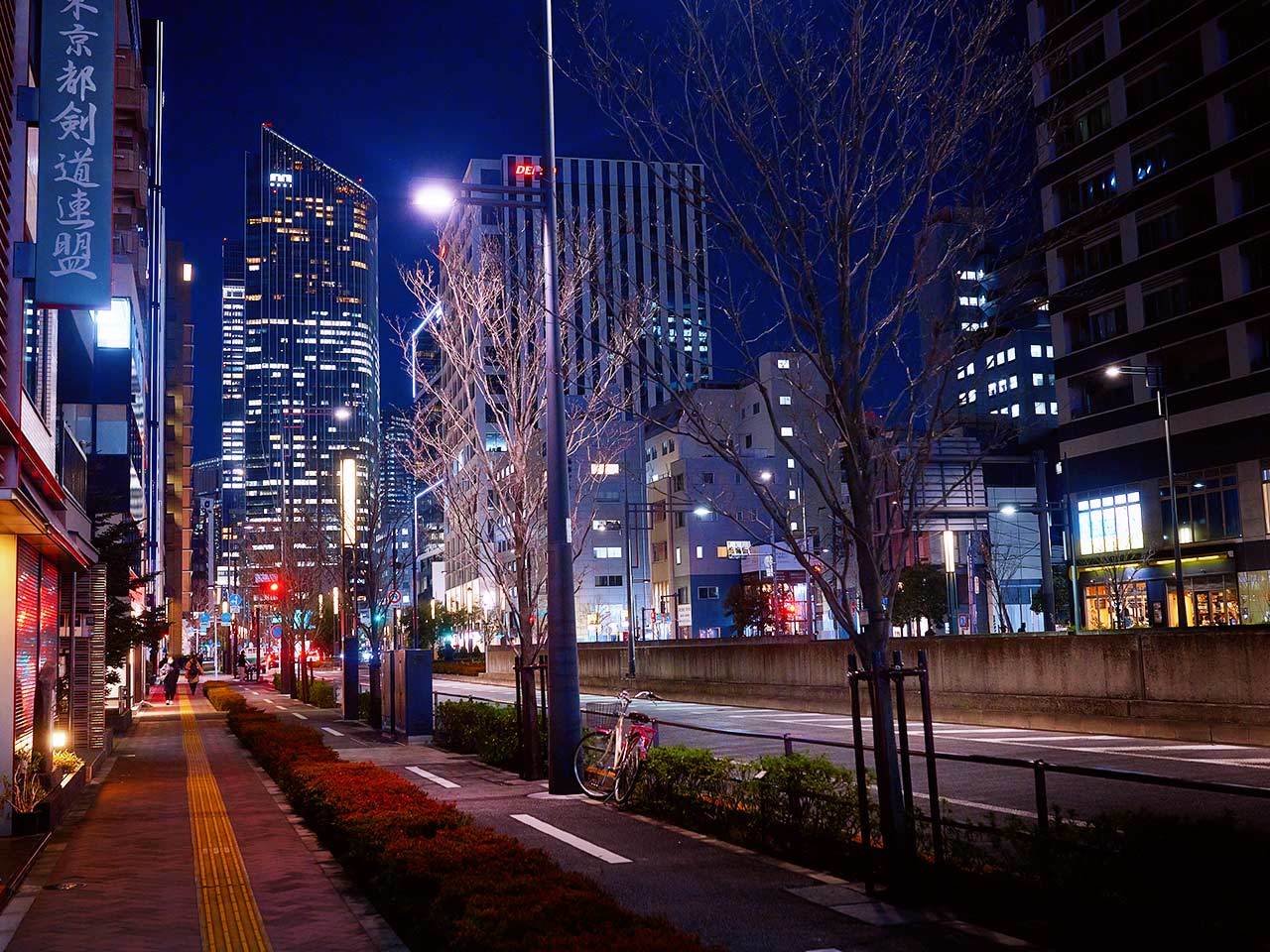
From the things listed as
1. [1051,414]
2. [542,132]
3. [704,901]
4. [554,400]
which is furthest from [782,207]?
[1051,414]

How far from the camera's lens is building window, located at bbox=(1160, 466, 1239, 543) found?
48531mm

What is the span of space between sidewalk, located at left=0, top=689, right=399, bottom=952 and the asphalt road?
4906 millimetres

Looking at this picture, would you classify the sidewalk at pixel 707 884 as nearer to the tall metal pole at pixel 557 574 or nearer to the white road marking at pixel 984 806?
the tall metal pole at pixel 557 574

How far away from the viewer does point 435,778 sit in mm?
18141

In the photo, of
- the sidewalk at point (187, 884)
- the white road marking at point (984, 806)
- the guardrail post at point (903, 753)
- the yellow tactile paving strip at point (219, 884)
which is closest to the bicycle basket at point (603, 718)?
the white road marking at point (984, 806)

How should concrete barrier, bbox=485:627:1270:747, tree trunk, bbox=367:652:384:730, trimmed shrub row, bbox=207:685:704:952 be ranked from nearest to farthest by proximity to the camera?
trimmed shrub row, bbox=207:685:704:952 < concrete barrier, bbox=485:627:1270:747 < tree trunk, bbox=367:652:384:730

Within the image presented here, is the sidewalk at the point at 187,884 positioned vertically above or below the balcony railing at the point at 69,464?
below

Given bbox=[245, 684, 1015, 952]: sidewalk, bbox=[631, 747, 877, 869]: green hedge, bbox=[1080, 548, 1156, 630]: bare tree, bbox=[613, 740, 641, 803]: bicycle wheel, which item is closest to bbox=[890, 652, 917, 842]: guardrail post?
bbox=[245, 684, 1015, 952]: sidewalk

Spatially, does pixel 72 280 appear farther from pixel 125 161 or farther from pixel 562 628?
pixel 125 161

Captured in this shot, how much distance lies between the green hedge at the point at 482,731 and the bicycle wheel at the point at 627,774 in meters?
3.91

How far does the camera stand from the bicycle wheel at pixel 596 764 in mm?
14641

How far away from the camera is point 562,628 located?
1547cm

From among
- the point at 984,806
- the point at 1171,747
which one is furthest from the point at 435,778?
the point at 1171,747

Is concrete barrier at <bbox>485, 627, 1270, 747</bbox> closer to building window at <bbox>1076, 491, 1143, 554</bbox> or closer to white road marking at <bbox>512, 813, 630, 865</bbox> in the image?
white road marking at <bbox>512, 813, 630, 865</bbox>
